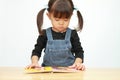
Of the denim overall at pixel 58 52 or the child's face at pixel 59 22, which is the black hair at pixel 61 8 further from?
the denim overall at pixel 58 52

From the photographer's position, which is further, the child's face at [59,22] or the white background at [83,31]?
the white background at [83,31]

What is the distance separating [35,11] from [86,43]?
0.41 m

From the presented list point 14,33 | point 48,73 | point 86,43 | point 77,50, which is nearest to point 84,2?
point 86,43

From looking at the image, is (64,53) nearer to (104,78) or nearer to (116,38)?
(104,78)

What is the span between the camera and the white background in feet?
7.10

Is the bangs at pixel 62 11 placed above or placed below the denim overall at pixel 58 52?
above

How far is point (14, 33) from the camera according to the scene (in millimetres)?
2170

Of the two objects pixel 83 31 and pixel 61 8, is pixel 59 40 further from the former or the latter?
pixel 83 31

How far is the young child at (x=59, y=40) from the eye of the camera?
1277mm

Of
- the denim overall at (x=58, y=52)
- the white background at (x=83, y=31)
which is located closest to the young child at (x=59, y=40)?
the denim overall at (x=58, y=52)

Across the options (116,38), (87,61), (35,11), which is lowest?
(87,61)

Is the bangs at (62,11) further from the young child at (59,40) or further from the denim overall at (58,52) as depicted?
the denim overall at (58,52)

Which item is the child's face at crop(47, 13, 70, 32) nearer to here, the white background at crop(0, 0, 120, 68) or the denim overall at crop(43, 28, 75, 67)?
the denim overall at crop(43, 28, 75, 67)

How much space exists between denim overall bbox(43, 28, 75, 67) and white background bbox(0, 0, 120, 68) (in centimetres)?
84
